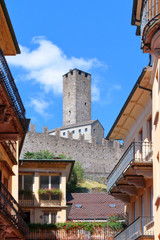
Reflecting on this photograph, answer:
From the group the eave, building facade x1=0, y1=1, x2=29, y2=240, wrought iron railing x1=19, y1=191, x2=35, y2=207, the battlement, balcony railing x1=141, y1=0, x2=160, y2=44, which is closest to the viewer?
balcony railing x1=141, y1=0, x2=160, y2=44

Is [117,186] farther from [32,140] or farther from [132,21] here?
[32,140]

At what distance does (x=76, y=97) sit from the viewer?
130 metres

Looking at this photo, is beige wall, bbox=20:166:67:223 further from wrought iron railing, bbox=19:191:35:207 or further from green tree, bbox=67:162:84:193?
green tree, bbox=67:162:84:193

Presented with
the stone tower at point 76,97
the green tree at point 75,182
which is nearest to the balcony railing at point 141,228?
the green tree at point 75,182

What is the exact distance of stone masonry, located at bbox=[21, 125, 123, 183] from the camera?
326ft

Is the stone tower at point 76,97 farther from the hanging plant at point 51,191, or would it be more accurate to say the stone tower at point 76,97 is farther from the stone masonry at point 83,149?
the hanging plant at point 51,191

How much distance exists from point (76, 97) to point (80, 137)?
21.9m

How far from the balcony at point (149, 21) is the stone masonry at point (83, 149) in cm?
8306

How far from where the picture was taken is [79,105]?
129 metres

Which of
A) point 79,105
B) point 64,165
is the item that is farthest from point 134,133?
point 79,105

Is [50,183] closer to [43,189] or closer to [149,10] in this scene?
[43,189]

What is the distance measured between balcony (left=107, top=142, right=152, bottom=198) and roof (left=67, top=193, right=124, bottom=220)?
14038mm

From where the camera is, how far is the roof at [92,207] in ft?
124

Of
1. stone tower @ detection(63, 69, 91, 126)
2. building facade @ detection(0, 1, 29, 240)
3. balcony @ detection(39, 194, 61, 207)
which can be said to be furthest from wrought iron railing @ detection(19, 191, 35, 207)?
stone tower @ detection(63, 69, 91, 126)
